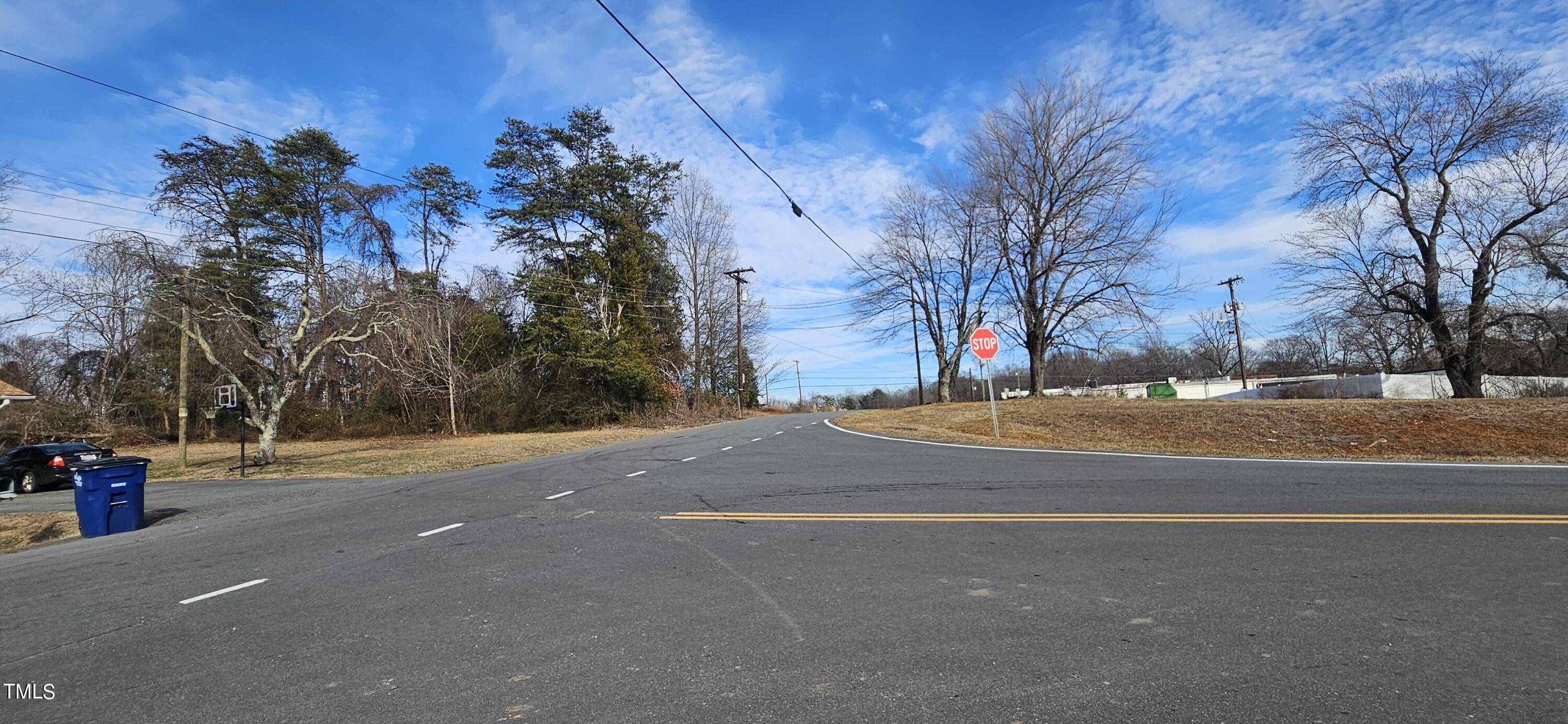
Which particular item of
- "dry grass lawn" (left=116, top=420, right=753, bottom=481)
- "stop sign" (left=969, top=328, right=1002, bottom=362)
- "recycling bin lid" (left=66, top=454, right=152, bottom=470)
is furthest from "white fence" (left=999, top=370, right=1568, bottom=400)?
"recycling bin lid" (left=66, top=454, right=152, bottom=470)

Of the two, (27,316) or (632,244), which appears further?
(632,244)

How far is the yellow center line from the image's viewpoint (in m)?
6.36

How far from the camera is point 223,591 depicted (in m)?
5.91

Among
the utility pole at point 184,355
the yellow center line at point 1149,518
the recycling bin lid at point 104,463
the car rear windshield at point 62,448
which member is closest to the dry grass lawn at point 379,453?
the utility pole at point 184,355

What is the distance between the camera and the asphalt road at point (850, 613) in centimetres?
327

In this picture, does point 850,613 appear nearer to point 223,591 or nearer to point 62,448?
point 223,591

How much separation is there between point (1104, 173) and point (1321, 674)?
3097 centimetres

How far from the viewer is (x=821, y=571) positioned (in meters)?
5.52

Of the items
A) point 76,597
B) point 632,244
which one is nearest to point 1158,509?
point 76,597

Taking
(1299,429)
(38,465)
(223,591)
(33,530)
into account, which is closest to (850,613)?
(223,591)

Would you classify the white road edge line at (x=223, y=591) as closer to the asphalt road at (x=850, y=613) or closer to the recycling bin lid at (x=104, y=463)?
the asphalt road at (x=850, y=613)

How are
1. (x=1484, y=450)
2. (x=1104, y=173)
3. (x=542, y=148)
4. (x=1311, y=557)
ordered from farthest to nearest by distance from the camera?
(x=542, y=148), (x=1104, y=173), (x=1484, y=450), (x=1311, y=557)

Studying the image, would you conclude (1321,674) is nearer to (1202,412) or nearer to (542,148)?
(1202,412)

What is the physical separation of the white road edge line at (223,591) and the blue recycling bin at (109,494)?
226 inches
